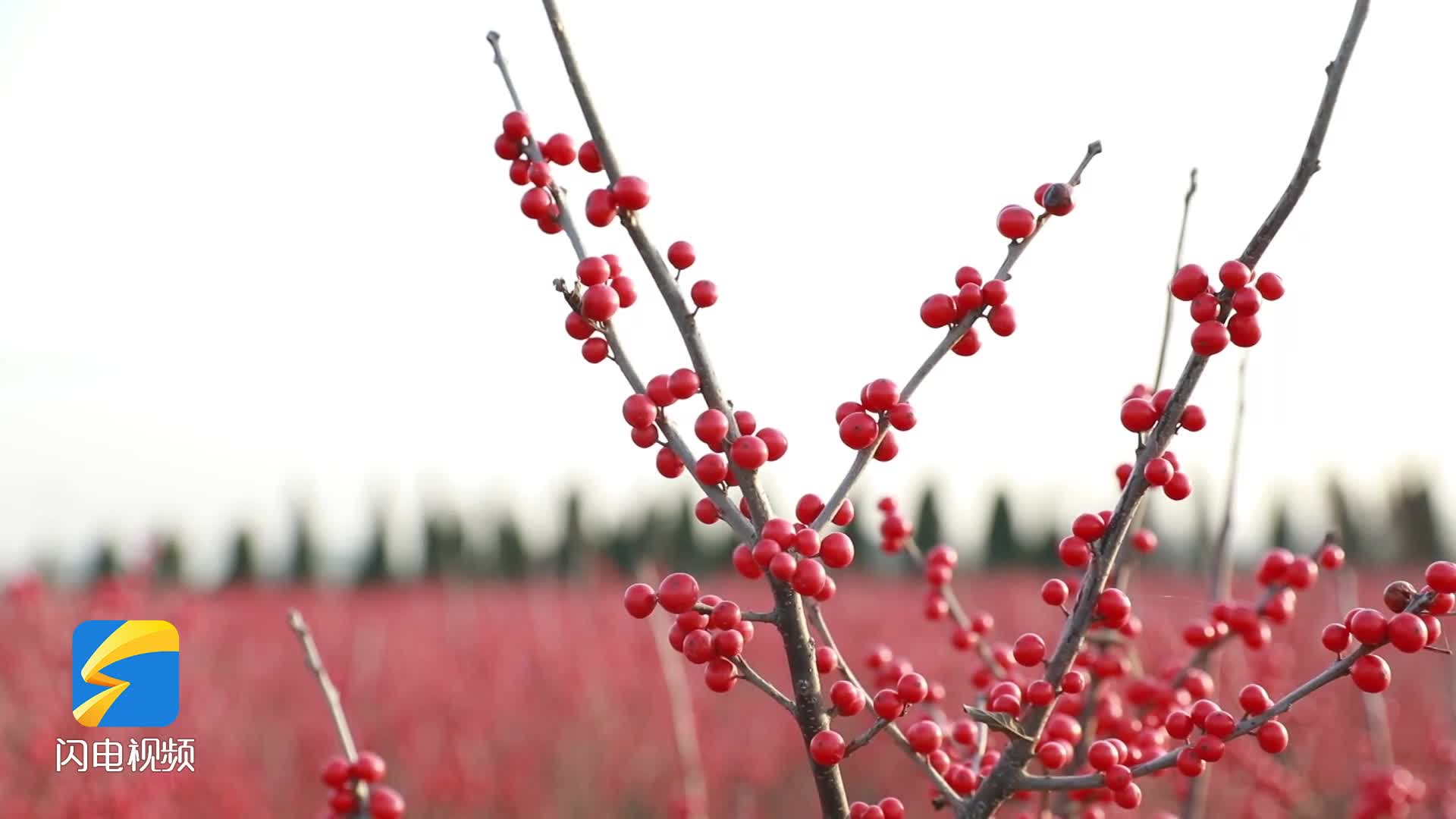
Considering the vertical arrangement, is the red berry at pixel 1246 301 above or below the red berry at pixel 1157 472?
above

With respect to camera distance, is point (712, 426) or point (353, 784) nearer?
point (712, 426)

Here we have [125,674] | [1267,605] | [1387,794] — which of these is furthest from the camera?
[125,674]

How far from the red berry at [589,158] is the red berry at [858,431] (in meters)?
0.28

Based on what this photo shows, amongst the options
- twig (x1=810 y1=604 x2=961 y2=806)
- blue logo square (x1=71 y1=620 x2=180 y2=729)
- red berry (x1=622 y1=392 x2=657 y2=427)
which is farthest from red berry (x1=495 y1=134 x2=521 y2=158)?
blue logo square (x1=71 y1=620 x2=180 y2=729)

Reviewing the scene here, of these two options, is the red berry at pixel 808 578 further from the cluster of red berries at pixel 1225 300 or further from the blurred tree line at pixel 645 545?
the blurred tree line at pixel 645 545

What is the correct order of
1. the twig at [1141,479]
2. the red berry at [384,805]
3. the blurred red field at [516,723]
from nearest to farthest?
the twig at [1141,479] → the red berry at [384,805] → the blurred red field at [516,723]

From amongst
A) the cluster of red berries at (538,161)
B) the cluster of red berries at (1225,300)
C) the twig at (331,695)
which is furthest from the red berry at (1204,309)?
the twig at (331,695)

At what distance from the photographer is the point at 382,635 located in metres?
9.02

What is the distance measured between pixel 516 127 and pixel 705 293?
201mm

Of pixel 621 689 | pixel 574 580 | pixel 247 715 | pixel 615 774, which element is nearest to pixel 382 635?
pixel 247 715

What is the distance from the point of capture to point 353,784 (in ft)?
3.56

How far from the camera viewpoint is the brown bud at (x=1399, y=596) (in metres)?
0.85

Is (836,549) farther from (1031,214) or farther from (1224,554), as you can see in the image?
(1224,554)

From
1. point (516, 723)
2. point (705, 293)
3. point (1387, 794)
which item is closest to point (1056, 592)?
point (705, 293)
